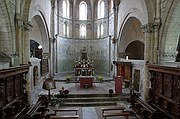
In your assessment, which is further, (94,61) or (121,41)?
(94,61)

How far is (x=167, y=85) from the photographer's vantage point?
8.40 meters

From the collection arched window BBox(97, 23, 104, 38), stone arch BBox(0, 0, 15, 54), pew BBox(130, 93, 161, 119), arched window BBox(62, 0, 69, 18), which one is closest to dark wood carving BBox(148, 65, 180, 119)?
pew BBox(130, 93, 161, 119)

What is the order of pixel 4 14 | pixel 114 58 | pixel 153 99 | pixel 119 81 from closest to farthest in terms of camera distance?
pixel 4 14
pixel 153 99
pixel 119 81
pixel 114 58

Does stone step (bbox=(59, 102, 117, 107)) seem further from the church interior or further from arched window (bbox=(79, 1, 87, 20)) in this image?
arched window (bbox=(79, 1, 87, 20))

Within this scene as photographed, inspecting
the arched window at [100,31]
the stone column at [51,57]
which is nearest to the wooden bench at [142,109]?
the stone column at [51,57]

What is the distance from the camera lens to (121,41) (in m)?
19.6

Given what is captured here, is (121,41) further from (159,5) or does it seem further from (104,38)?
(159,5)

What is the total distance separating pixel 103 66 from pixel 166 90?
16.6m

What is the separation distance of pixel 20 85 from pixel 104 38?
17.0m

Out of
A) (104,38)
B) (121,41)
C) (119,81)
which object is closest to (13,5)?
(119,81)

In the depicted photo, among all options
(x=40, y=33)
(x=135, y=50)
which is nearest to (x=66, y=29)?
(x=40, y=33)

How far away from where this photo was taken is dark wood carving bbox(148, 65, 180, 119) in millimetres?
7492

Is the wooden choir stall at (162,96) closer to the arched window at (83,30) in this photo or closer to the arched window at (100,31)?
the arched window at (100,31)

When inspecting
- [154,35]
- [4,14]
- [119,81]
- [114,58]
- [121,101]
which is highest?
[4,14]
